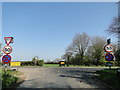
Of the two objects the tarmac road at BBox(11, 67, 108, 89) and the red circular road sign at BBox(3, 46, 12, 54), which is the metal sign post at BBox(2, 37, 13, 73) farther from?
the tarmac road at BBox(11, 67, 108, 89)

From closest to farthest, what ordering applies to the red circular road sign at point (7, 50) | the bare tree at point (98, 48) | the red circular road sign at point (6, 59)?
the red circular road sign at point (6, 59) < the red circular road sign at point (7, 50) < the bare tree at point (98, 48)

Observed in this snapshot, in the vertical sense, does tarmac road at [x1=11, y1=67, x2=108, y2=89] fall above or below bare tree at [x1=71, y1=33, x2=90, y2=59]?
below

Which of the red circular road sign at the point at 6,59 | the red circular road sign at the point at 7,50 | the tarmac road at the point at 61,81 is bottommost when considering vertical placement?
the tarmac road at the point at 61,81

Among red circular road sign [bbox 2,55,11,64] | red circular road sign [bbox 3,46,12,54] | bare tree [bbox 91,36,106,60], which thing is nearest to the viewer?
red circular road sign [bbox 2,55,11,64]

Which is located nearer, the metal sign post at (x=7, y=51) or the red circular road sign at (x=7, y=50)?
the metal sign post at (x=7, y=51)

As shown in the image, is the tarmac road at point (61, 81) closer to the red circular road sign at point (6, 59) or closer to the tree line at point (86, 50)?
the red circular road sign at point (6, 59)

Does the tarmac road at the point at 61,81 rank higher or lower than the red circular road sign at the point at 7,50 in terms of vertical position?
lower

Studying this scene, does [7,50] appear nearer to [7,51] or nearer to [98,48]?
[7,51]

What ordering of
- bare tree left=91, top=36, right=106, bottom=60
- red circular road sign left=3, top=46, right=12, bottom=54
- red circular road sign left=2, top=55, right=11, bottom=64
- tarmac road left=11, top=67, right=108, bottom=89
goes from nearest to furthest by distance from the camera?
tarmac road left=11, top=67, right=108, bottom=89 < red circular road sign left=2, top=55, right=11, bottom=64 < red circular road sign left=3, top=46, right=12, bottom=54 < bare tree left=91, top=36, right=106, bottom=60

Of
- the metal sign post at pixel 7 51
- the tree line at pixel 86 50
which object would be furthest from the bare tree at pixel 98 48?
the metal sign post at pixel 7 51

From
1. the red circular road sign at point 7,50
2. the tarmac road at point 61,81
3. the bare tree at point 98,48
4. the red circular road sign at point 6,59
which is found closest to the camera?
the tarmac road at point 61,81

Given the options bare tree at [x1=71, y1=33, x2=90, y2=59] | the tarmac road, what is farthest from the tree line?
the tarmac road

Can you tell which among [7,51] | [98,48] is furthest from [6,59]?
[98,48]

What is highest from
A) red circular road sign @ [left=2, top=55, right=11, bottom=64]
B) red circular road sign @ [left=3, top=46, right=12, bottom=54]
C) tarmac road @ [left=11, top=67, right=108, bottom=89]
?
red circular road sign @ [left=3, top=46, right=12, bottom=54]
